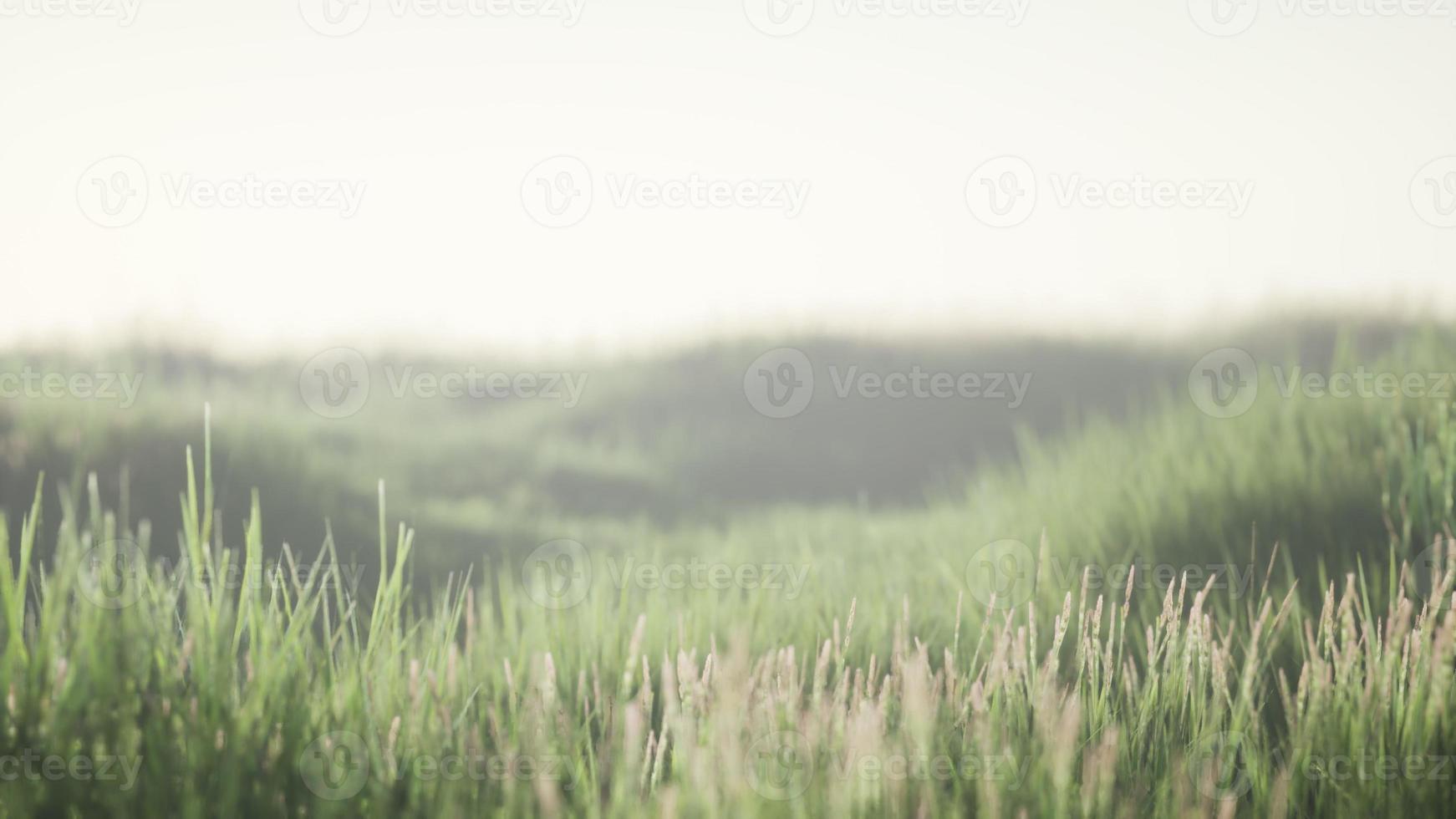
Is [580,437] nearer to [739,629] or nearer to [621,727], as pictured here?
[621,727]

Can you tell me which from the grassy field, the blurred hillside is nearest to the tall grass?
the grassy field

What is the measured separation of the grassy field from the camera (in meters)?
1.69

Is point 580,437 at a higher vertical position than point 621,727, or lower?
higher

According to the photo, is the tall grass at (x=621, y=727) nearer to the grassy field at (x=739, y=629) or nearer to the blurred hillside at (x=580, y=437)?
the grassy field at (x=739, y=629)

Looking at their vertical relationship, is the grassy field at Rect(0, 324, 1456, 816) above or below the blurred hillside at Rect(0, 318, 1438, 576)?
below

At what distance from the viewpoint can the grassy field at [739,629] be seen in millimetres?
1686

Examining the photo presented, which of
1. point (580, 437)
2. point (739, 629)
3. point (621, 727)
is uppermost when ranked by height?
point (580, 437)

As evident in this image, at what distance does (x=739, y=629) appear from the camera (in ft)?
5.69

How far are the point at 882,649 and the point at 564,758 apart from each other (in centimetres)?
140

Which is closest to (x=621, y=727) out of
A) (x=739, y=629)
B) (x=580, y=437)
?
(x=739, y=629)

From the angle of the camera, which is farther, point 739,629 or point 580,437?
point 580,437

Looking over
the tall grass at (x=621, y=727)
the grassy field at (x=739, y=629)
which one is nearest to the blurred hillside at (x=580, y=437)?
the grassy field at (x=739, y=629)

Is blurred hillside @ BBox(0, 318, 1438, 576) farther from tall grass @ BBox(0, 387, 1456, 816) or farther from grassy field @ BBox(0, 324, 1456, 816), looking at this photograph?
tall grass @ BBox(0, 387, 1456, 816)

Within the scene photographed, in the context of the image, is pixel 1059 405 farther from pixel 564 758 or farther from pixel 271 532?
pixel 564 758
